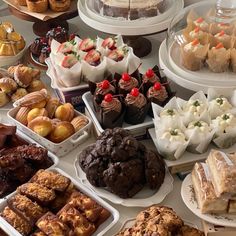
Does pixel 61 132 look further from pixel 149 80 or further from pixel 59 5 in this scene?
pixel 59 5

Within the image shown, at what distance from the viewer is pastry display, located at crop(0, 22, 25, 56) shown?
187 centimetres

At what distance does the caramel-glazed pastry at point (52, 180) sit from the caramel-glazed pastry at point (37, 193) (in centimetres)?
2

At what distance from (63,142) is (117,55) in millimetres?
385

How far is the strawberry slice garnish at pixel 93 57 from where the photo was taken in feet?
5.44

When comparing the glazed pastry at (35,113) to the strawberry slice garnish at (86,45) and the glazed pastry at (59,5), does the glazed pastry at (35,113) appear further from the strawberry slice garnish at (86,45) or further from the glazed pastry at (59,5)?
the glazed pastry at (59,5)

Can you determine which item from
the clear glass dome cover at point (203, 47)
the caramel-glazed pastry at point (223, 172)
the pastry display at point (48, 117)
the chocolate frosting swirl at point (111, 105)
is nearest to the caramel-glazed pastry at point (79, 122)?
the pastry display at point (48, 117)

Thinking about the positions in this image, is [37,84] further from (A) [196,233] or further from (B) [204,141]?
(A) [196,233]

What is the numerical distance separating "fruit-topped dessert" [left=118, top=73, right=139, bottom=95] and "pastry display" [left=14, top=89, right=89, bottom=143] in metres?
0.15

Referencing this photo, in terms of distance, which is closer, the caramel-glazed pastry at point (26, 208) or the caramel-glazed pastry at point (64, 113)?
the caramel-glazed pastry at point (26, 208)

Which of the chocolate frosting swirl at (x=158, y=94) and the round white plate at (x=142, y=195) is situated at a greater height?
the chocolate frosting swirl at (x=158, y=94)

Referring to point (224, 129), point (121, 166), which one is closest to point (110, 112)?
point (121, 166)

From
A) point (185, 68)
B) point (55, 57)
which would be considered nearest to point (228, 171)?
point (185, 68)

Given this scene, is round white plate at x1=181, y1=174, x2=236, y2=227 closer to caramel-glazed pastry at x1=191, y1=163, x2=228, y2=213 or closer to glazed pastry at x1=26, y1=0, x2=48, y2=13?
caramel-glazed pastry at x1=191, y1=163, x2=228, y2=213

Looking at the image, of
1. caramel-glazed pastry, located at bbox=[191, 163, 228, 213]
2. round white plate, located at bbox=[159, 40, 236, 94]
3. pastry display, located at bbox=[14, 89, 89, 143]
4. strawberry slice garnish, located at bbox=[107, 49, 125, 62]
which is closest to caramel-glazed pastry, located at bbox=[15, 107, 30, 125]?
pastry display, located at bbox=[14, 89, 89, 143]
